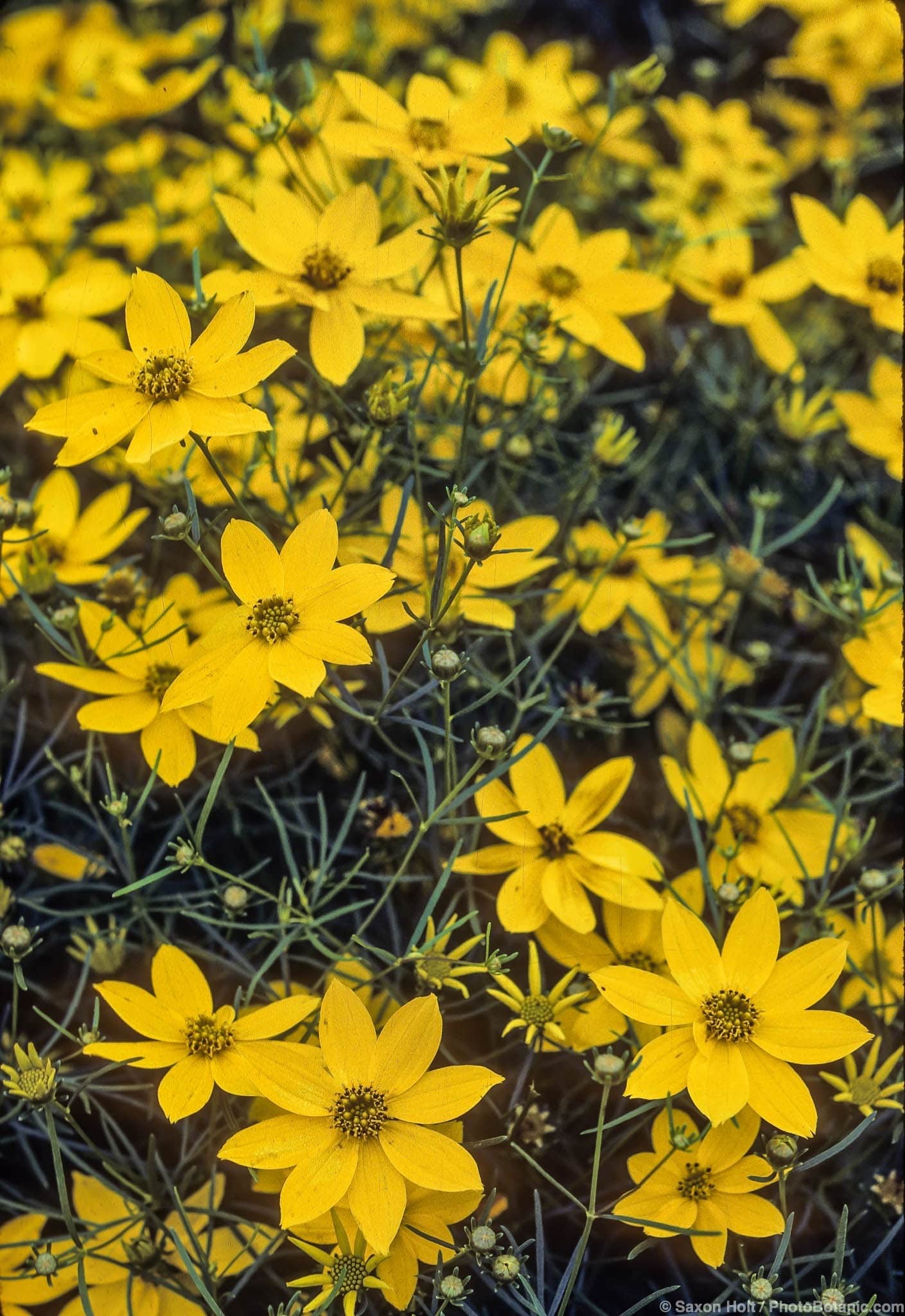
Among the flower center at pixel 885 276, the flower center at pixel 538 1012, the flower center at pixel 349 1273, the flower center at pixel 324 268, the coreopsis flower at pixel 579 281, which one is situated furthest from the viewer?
the flower center at pixel 885 276

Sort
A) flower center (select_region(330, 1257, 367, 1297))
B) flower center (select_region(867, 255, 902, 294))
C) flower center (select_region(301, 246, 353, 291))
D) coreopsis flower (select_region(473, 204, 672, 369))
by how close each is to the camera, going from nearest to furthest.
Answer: flower center (select_region(330, 1257, 367, 1297)) < flower center (select_region(301, 246, 353, 291)) < coreopsis flower (select_region(473, 204, 672, 369)) < flower center (select_region(867, 255, 902, 294))

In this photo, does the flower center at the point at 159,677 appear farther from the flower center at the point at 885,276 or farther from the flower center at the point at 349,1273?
the flower center at the point at 885,276

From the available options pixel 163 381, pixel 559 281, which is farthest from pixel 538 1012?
pixel 559 281

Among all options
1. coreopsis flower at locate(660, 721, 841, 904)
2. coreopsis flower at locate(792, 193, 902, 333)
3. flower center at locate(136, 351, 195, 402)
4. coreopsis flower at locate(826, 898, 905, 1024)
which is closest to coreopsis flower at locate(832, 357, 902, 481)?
coreopsis flower at locate(792, 193, 902, 333)

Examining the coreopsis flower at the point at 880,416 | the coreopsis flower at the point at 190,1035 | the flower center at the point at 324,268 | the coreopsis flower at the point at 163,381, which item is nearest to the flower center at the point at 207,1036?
the coreopsis flower at the point at 190,1035

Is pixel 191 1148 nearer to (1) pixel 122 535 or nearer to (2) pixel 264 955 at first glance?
(2) pixel 264 955

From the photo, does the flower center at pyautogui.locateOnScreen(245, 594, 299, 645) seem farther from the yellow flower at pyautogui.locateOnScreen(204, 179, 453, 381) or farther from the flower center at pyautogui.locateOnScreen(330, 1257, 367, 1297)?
the flower center at pyautogui.locateOnScreen(330, 1257, 367, 1297)
